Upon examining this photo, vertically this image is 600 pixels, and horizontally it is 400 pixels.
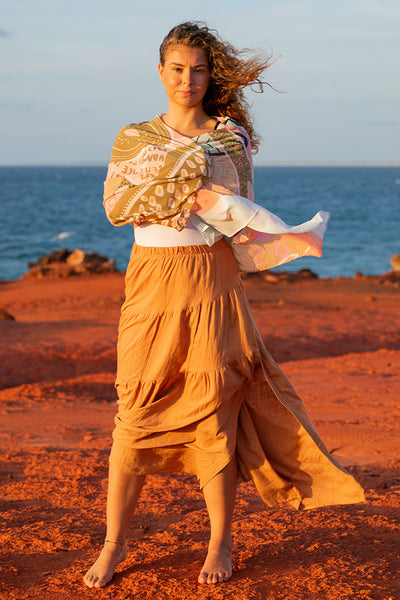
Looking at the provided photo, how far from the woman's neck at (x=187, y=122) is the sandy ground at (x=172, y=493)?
1796 millimetres

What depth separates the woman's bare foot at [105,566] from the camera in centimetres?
288

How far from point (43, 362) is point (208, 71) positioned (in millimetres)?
6314

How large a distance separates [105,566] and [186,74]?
1.97m

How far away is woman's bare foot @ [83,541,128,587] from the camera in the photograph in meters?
2.88

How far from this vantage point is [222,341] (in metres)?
2.86

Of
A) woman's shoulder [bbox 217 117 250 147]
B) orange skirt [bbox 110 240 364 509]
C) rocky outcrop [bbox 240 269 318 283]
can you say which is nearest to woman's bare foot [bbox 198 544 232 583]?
orange skirt [bbox 110 240 364 509]

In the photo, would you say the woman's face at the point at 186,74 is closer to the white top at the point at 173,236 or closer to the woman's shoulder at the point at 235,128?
the woman's shoulder at the point at 235,128

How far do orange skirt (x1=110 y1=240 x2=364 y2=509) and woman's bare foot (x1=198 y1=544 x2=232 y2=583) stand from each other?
1.01ft

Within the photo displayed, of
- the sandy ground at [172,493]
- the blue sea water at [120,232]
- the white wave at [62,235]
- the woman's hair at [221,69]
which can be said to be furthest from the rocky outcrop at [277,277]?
the white wave at [62,235]

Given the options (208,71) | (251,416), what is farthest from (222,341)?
(208,71)

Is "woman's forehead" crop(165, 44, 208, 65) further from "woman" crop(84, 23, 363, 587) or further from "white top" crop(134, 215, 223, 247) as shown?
"white top" crop(134, 215, 223, 247)

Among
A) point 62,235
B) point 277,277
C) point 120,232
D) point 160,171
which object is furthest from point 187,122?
point 120,232

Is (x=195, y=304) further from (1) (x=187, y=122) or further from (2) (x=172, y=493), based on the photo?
(2) (x=172, y=493)

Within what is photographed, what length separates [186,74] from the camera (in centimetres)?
288
